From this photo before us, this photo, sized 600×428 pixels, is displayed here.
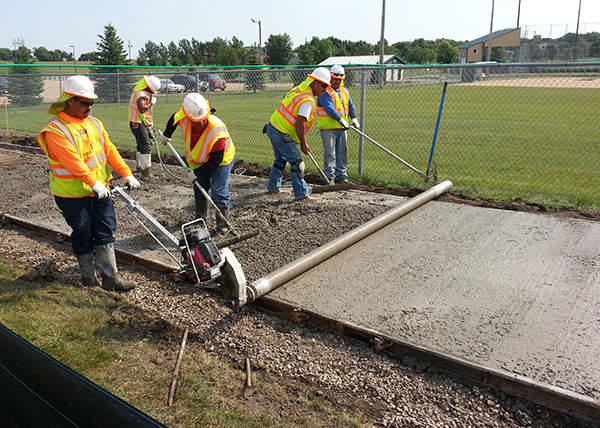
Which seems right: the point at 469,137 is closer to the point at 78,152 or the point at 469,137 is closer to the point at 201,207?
the point at 201,207

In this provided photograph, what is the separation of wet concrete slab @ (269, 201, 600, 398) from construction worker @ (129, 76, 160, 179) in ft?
16.1

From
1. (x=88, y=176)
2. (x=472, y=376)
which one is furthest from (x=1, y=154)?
(x=472, y=376)

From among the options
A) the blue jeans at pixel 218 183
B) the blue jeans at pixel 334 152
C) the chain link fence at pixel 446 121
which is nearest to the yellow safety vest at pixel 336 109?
the blue jeans at pixel 334 152

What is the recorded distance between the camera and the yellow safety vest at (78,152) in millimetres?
4367

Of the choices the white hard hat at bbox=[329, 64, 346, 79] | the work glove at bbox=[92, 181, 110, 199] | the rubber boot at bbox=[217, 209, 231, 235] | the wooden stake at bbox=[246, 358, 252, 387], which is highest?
the white hard hat at bbox=[329, 64, 346, 79]

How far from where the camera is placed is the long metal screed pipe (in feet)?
14.4

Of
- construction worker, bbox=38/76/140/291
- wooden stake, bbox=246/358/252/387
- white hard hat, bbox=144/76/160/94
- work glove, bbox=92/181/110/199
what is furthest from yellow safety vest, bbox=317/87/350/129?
wooden stake, bbox=246/358/252/387

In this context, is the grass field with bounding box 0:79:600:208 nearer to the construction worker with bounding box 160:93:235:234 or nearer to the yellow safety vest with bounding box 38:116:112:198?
the construction worker with bounding box 160:93:235:234

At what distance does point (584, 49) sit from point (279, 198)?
49.7 m

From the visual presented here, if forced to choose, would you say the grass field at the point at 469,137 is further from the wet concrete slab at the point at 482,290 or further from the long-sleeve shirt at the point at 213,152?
the long-sleeve shirt at the point at 213,152

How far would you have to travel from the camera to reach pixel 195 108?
18.1 feet

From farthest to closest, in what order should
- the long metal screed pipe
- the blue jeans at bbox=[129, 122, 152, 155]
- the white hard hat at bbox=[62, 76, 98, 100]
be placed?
the blue jeans at bbox=[129, 122, 152, 155] < the long metal screed pipe < the white hard hat at bbox=[62, 76, 98, 100]

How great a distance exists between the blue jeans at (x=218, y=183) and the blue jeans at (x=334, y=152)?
8.44ft

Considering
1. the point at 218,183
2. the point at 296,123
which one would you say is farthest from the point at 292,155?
the point at 218,183
